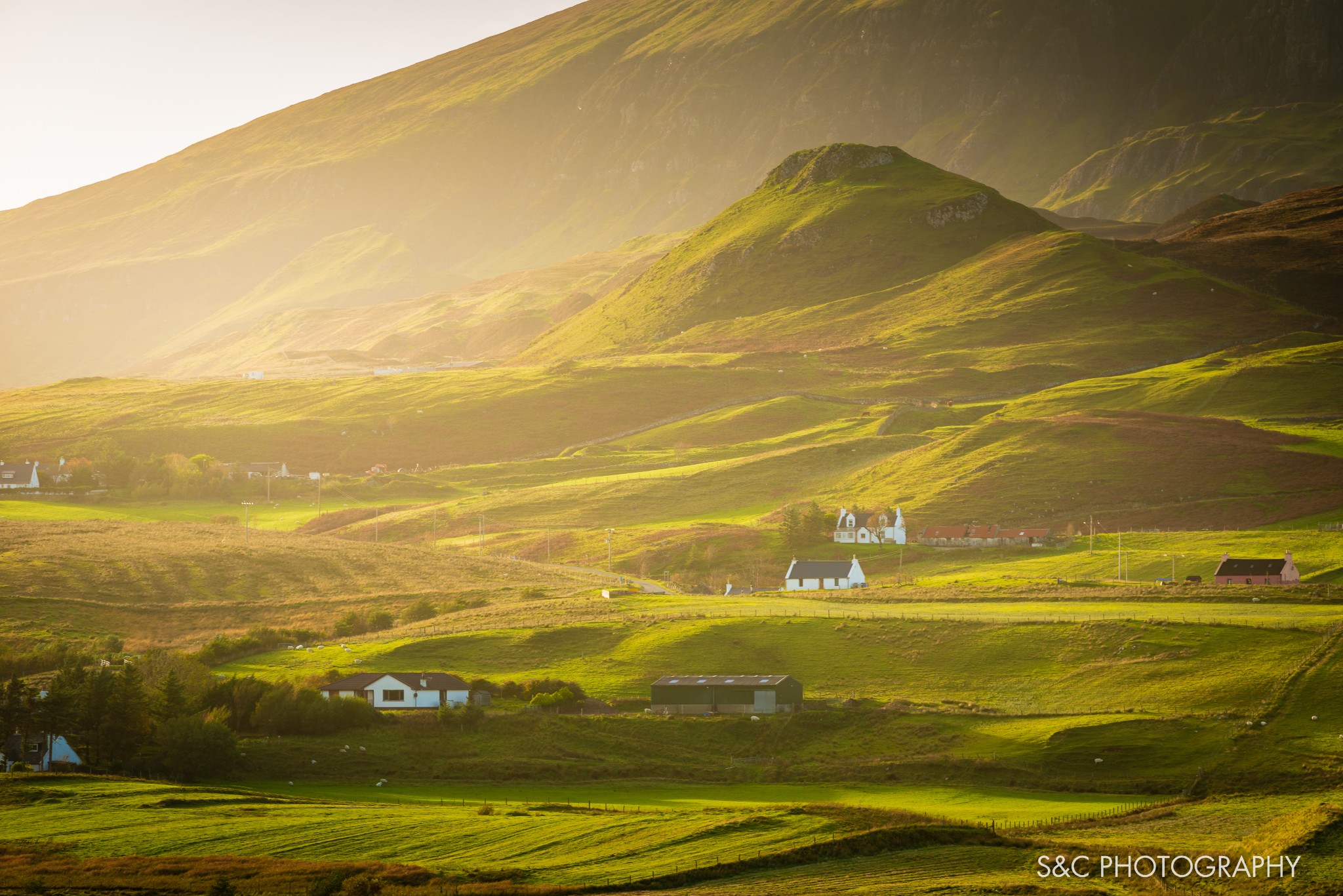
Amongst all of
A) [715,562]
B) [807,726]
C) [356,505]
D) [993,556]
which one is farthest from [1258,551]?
[356,505]

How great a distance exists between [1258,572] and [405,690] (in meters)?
64.1

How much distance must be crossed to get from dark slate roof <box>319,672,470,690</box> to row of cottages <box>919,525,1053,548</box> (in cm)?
6613

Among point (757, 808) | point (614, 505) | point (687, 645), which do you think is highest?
point (614, 505)

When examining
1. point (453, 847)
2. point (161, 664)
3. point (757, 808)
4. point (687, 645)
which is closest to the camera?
point (453, 847)

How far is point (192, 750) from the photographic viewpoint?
63.8 m

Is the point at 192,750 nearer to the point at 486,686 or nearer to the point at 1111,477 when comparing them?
the point at 486,686

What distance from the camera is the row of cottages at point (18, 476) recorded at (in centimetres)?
17350

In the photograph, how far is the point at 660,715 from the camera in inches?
2881

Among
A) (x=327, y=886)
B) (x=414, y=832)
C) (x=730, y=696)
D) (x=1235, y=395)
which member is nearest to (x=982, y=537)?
(x=730, y=696)

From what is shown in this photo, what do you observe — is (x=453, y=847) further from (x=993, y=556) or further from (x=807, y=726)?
(x=993, y=556)

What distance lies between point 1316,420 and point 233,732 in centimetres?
14697

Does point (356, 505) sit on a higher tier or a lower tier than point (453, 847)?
higher

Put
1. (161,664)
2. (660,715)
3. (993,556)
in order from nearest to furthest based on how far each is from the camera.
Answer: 1. (660,715)
2. (161,664)
3. (993,556)

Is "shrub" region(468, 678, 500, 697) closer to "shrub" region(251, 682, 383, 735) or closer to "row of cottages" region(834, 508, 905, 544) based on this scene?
"shrub" region(251, 682, 383, 735)
